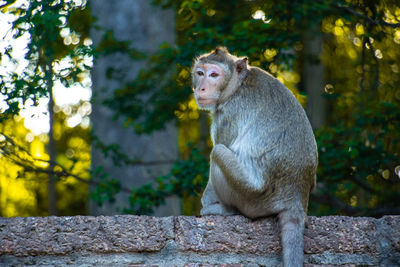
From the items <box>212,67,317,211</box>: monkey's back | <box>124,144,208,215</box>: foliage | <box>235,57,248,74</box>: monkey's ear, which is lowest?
<box>124,144,208,215</box>: foliage

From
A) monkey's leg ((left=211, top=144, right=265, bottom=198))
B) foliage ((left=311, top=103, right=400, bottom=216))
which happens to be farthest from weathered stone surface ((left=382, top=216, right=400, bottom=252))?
foliage ((left=311, top=103, right=400, bottom=216))

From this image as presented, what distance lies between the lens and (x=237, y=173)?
351 cm

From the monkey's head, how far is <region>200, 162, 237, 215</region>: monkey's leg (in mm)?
610

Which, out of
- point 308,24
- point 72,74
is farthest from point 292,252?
point 308,24

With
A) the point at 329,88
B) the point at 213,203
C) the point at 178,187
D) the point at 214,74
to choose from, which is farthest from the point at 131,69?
the point at 213,203

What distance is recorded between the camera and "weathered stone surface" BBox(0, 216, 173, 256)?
9.14 feet

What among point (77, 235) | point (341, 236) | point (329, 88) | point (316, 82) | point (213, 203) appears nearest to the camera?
point (77, 235)

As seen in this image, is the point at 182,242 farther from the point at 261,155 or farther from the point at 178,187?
the point at 178,187

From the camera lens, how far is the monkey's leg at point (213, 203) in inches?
144

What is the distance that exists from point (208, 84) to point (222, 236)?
5.01 feet

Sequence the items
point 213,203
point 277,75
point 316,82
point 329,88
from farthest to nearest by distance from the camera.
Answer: point 316,82 < point 329,88 < point 277,75 < point 213,203

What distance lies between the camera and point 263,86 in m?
3.87

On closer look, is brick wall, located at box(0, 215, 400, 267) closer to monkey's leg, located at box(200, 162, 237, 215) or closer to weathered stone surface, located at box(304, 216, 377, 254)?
weathered stone surface, located at box(304, 216, 377, 254)

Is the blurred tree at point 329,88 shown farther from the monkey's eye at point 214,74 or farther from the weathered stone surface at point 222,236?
the weathered stone surface at point 222,236
